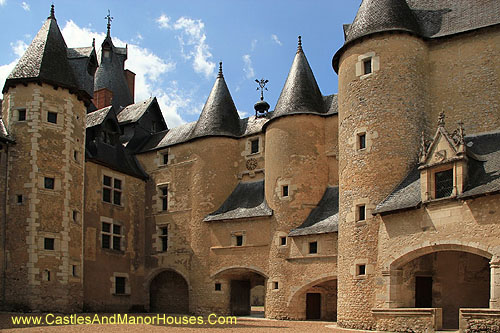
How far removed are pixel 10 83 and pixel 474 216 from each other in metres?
18.4

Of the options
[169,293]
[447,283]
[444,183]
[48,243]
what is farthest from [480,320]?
[169,293]

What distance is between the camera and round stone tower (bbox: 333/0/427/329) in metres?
20.3

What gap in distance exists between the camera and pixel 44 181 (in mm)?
24344

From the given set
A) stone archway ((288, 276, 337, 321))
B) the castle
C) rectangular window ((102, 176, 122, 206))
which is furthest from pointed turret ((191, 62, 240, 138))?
stone archway ((288, 276, 337, 321))

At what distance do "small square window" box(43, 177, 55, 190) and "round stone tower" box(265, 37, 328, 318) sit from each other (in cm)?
897

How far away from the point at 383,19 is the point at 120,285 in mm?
16766

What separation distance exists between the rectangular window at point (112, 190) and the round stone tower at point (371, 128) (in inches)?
471

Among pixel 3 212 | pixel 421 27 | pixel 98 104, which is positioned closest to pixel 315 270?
pixel 421 27

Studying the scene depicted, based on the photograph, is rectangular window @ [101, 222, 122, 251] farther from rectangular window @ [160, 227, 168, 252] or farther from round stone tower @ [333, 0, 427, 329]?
round stone tower @ [333, 0, 427, 329]

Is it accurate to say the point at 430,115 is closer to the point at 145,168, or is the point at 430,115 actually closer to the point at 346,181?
the point at 346,181

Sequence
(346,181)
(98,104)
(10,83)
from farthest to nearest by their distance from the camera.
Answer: (98,104) → (10,83) → (346,181)

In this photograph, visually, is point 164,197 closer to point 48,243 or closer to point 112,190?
point 112,190

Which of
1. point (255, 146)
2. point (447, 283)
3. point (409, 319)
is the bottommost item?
point (409, 319)

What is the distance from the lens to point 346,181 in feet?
70.6
